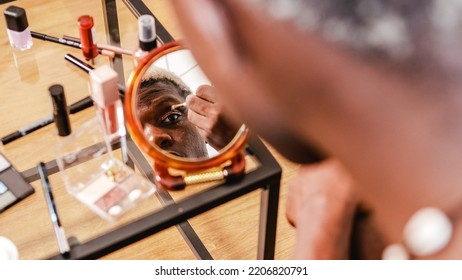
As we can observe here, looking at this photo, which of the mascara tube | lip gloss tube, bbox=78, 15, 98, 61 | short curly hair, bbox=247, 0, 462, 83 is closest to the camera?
short curly hair, bbox=247, 0, 462, 83

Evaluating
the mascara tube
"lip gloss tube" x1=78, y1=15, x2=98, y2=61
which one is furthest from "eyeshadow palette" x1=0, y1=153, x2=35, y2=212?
"lip gloss tube" x1=78, y1=15, x2=98, y2=61

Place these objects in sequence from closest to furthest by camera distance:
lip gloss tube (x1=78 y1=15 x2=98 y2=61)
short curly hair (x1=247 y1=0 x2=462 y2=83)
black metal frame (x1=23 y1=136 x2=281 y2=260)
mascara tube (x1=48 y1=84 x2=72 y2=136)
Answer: short curly hair (x1=247 y1=0 x2=462 y2=83)
black metal frame (x1=23 y1=136 x2=281 y2=260)
mascara tube (x1=48 y1=84 x2=72 y2=136)
lip gloss tube (x1=78 y1=15 x2=98 y2=61)

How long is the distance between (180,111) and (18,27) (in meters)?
0.42

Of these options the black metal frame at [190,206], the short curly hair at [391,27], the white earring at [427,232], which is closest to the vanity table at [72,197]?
the black metal frame at [190,206]

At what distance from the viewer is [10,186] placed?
1.08 metres

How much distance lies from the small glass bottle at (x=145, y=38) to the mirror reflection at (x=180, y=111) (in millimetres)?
33

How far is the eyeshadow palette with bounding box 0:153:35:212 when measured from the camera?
1.07m

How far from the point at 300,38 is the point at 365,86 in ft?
0.21

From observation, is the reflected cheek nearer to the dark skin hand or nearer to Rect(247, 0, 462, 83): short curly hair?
the dark skin hand

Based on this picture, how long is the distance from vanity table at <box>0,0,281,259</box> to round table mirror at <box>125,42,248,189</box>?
24 mm

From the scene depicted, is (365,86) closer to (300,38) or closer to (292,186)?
(300,38)

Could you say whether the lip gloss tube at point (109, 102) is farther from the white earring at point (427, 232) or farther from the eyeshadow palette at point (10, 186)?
the white earring at point (427, 232)

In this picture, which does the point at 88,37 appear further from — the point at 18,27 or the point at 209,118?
the point at 209,118

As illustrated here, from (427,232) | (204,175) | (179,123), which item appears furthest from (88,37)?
(427,232)
